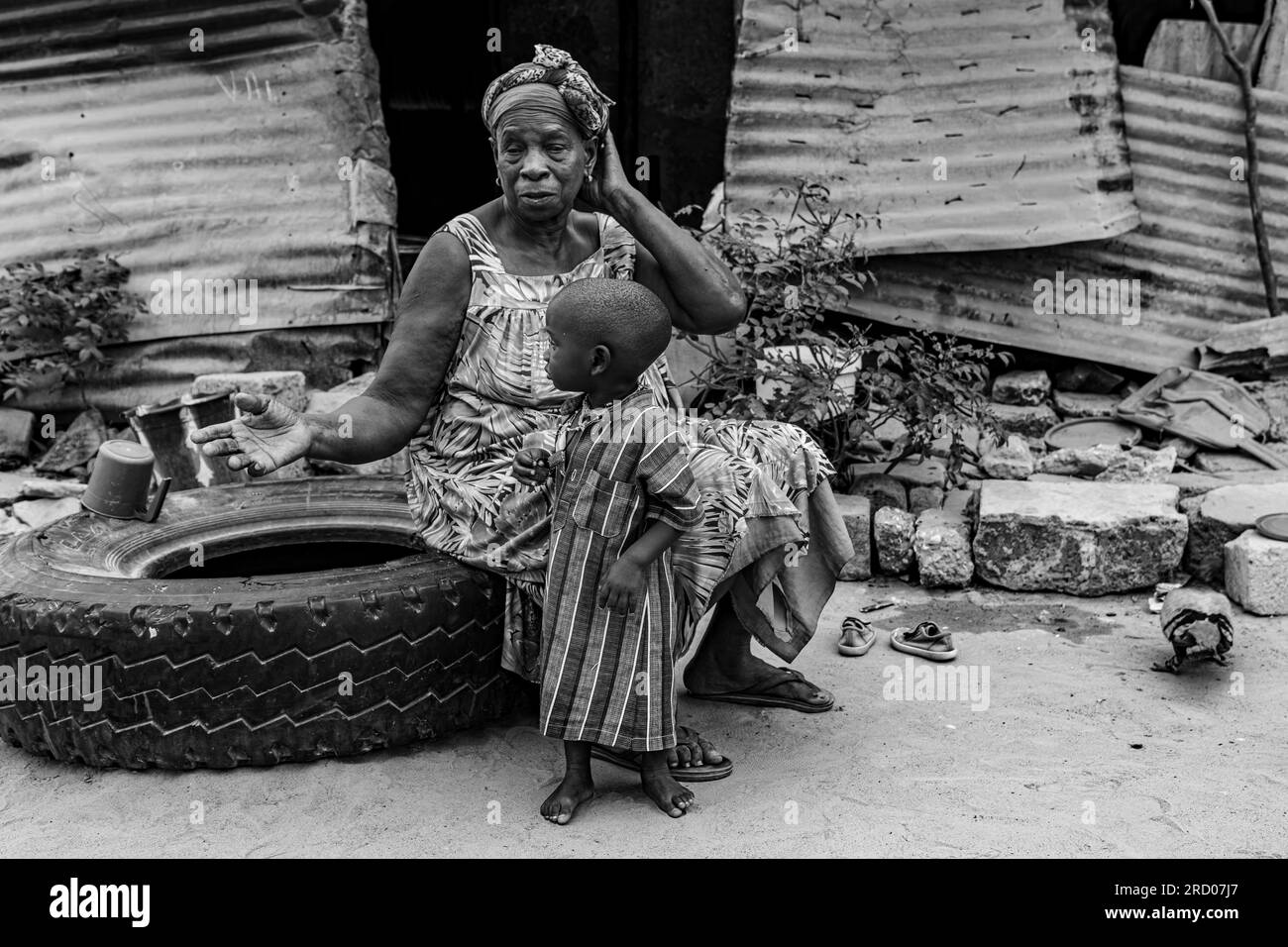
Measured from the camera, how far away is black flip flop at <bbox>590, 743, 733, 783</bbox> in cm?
310

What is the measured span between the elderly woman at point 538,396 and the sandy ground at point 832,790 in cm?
25

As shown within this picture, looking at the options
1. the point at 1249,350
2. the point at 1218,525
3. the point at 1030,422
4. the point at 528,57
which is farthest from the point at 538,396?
the point at 528,57

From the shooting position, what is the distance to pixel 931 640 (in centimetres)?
397

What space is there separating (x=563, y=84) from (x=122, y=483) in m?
1.80

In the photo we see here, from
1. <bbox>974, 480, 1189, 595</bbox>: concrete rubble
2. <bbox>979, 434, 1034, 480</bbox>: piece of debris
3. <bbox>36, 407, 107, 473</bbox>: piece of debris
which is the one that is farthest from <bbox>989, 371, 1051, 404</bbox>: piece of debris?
<bbox>36, 407, 107, 473</bbox>: piece of debris

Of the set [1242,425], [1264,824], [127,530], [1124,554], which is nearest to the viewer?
[1264,824]

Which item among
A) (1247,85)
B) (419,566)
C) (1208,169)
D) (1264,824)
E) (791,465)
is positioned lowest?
(1264,824)

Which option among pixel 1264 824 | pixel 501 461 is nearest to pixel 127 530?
pixel 501 461

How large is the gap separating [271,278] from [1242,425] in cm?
A: 448

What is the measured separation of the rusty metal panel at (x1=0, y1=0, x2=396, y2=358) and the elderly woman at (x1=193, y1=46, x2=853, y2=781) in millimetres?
2912

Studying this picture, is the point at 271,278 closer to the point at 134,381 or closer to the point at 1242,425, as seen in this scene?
the point at 134,381

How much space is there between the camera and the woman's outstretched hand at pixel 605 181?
320 cm

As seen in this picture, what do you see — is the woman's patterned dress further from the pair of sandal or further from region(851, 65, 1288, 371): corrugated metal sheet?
region(851, 65, 1288, 371): corrugated metal sheet

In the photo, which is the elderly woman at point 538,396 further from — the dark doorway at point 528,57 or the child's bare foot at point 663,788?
the dark doorway at point 528,57
